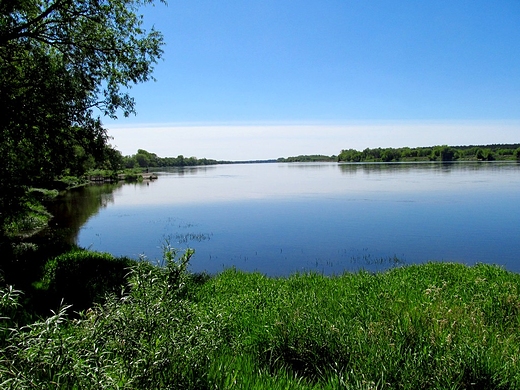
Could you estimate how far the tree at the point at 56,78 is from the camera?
1155 cm

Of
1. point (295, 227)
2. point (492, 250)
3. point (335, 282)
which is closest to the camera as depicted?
point (335, 282)

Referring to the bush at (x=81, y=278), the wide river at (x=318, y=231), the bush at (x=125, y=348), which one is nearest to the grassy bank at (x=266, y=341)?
the bush at (x=125, y=348)

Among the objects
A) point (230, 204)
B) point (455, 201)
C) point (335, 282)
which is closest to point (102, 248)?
point (335, 282)

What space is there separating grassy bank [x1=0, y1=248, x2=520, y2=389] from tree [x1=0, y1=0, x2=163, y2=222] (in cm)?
822

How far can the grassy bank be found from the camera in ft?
8.29

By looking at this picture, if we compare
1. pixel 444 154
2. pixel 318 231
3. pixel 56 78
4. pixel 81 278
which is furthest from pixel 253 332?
pixel 444 154

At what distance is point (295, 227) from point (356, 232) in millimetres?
4299

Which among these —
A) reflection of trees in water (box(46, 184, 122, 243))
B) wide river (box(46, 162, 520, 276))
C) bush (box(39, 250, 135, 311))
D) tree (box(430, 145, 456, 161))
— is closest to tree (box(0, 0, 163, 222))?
bush (box(39, 250, 135, 311))

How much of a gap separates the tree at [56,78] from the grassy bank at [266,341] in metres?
8.22

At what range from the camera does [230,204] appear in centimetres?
3788

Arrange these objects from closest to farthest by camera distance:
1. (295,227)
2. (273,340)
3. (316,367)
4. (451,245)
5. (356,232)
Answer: (316,367) < (273,340) < (451,245) < (356,232) < (295,227)

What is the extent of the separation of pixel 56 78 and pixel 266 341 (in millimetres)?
11365

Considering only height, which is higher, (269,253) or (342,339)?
(342,339)

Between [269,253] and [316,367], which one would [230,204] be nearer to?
[269,253]
